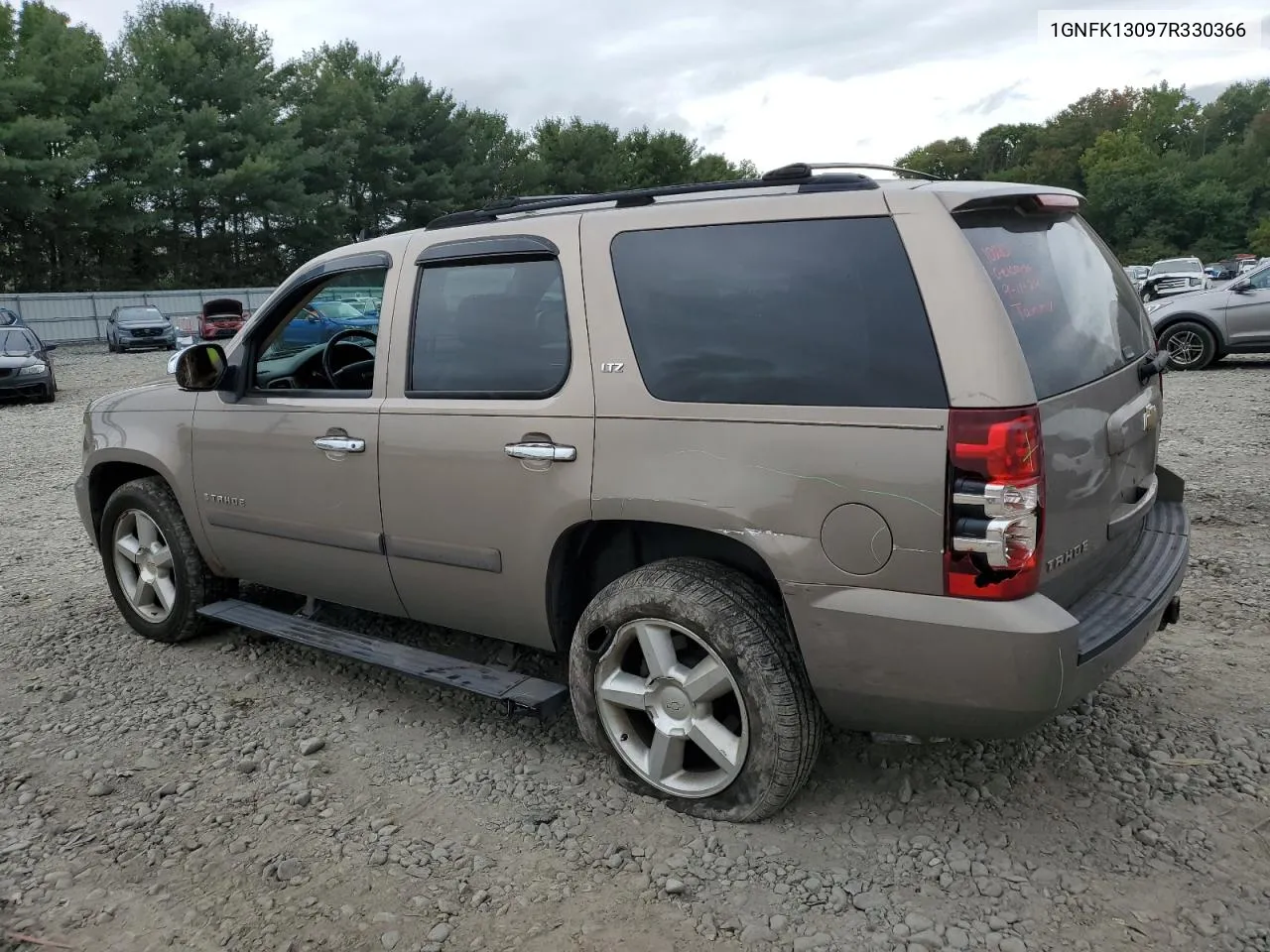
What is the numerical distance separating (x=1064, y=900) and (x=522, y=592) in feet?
5.98

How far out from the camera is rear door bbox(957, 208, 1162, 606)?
2.61 meters

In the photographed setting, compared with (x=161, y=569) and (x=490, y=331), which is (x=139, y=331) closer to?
(x=161, y=569)

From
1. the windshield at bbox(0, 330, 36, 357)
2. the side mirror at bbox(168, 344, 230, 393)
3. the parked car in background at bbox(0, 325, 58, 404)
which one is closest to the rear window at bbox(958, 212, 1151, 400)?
the side mirror at bbox(168, 344, 230, 393)

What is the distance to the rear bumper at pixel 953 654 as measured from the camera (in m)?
2.47

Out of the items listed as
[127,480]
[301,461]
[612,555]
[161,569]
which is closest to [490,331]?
[612,555]

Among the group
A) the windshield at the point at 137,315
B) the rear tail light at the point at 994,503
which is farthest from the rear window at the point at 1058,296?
the windshield at the point at 137,315

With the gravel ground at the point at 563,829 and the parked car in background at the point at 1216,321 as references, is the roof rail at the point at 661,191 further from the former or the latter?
the parked car in background at the point at 1216,321

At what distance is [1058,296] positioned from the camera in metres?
2.88

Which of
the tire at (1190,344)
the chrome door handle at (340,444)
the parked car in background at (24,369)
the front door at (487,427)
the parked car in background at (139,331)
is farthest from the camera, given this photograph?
the parked car in background at (139,331)

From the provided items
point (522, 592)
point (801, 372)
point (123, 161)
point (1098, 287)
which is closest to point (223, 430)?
point (522, 592)

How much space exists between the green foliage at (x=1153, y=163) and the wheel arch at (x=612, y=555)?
186 ft

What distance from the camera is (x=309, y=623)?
4.20 meters

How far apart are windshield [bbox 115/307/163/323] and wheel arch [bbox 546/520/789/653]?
28678mm

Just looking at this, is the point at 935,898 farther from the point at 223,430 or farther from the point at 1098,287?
the point at 223,430
